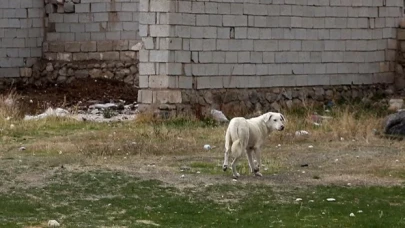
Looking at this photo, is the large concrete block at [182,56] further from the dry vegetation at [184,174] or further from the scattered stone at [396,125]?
the scattered stone at [396,125]

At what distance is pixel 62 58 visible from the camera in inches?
988

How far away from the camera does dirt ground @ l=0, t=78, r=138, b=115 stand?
22.8m

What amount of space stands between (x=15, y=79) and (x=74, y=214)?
14489 millimetres

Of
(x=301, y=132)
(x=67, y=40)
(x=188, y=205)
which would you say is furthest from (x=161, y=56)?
(x=188, y=205)

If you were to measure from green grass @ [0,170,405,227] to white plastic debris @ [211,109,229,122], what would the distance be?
7004 mm

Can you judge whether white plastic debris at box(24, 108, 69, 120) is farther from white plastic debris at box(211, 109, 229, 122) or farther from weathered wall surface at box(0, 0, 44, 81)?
weathered wall surface at box(0, 0, 44, 81)

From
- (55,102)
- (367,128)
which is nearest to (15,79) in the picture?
(55,102)

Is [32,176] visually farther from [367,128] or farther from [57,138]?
[367,128]

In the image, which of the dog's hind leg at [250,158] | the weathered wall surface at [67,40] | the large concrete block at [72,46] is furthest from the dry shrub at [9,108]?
the dog's hind leg at [250,158]

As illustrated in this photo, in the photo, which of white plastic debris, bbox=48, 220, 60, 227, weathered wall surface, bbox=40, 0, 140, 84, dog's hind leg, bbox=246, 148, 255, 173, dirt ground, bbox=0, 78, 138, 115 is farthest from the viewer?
weathered wall surface, bbox=40, 0, 140, 84

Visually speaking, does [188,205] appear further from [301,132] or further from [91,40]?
[91,40]

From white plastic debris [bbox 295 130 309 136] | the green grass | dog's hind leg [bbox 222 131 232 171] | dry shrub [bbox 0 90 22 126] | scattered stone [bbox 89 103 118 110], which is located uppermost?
dog's hind leg [bbox 222 131 232 171]

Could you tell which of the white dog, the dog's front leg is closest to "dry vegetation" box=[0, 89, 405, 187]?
the dog's front leg

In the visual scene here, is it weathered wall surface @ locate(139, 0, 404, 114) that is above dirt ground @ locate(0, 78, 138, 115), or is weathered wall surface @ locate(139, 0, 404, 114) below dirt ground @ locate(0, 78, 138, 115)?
above
